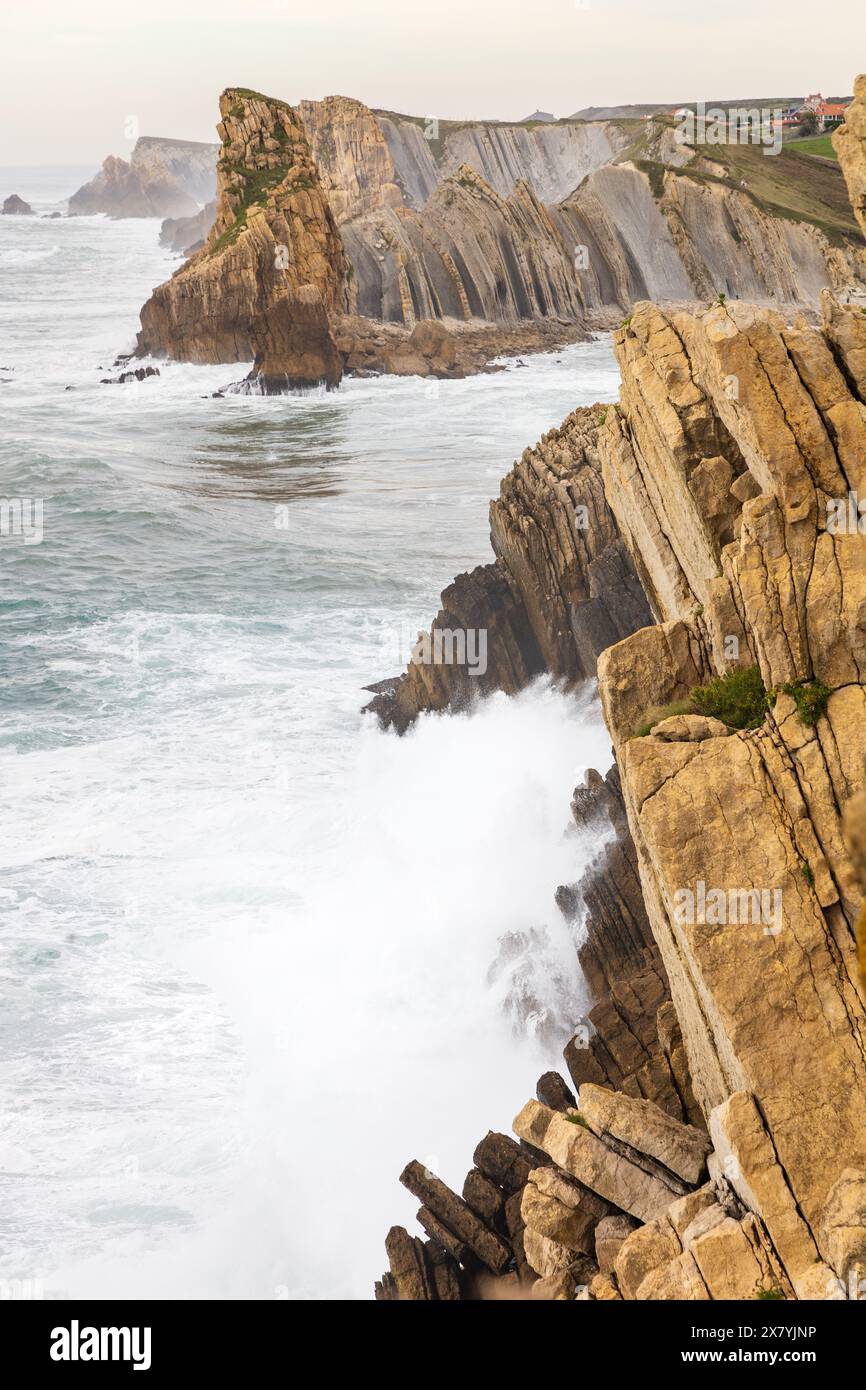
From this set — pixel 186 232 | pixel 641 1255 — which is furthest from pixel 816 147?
pixel 641 1255

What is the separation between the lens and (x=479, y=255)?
89750 mm

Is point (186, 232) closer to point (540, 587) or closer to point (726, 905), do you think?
point (540, 587)

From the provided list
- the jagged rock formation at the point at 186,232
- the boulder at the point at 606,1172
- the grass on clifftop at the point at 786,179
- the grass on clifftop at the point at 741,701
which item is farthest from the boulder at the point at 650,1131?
the jagged rock formation at the point at 186,232

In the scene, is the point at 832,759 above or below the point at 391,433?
below

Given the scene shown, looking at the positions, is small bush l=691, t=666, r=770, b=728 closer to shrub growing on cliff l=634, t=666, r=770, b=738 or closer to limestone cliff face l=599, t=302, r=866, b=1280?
shrub growing on cliff l=634, t=666, r=770, b=738

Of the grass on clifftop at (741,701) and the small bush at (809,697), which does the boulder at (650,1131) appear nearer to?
the grass on clifftop at (741,701)

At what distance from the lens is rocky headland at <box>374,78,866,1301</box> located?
454 inches

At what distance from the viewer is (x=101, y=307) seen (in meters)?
107

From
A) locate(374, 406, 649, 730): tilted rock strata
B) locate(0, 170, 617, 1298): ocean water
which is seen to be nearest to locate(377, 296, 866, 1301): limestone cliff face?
locate(0, 170, 617, 1298): ocean water

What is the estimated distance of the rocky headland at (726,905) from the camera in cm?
1153

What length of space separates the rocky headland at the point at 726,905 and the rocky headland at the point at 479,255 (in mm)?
56964

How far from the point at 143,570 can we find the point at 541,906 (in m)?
24.3
